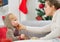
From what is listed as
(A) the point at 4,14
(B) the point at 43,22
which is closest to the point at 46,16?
(B) the point at 43,22

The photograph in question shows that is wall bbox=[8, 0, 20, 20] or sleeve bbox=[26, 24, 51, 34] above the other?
wall bbox=[8, 0, 20, 20]

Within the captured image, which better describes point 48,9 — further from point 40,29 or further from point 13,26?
point 13,26

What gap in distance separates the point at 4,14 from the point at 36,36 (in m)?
0.30

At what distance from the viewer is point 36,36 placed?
1027 millimetres

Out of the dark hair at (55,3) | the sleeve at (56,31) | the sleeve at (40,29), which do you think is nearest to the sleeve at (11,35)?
the sleeve at (40,29)

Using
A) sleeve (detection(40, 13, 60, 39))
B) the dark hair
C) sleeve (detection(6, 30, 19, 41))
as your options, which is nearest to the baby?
sleeve (detection(6, 30, 19, 41))

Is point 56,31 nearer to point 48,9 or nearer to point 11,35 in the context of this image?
point 48,9

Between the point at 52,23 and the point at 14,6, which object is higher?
the point at 14,6

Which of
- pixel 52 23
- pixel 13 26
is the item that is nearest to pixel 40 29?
pixel 52 23

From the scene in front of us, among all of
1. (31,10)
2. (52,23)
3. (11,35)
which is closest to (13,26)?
(11,35)

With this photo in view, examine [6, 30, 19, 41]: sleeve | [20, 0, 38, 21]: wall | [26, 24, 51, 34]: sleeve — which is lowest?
[6, 30, 19, 41]: sleeve

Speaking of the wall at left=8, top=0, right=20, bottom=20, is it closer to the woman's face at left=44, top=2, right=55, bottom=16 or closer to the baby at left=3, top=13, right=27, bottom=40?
the baby at left=3, top=13, right=27, bottom=40

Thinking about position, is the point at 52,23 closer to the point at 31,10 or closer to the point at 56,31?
the point at 56,31

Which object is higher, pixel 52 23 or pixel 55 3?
pixel 55 3
